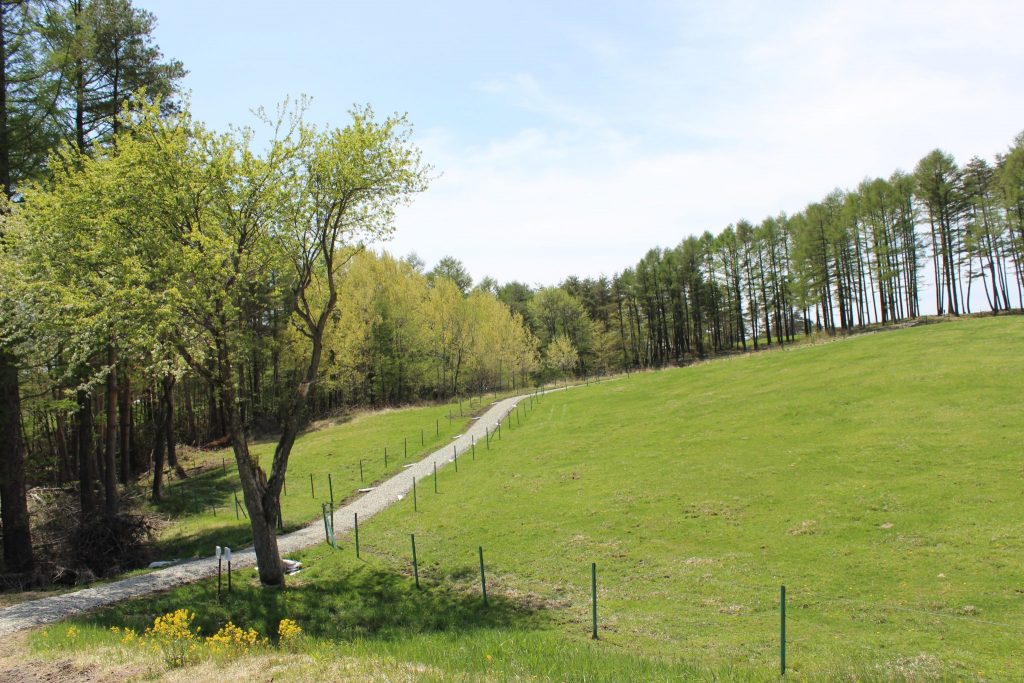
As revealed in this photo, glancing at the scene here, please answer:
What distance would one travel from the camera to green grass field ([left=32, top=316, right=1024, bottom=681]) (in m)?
10.8

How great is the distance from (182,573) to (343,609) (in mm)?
7885

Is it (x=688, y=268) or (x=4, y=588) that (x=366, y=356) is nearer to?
(x=4, y=588)

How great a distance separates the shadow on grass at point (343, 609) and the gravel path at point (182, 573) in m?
1.15

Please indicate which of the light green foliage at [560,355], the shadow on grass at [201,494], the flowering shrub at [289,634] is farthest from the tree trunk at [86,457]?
the light green foliage at [560,355]

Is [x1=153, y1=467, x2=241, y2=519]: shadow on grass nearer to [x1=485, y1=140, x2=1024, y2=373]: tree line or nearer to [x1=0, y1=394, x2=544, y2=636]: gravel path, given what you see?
[x1=0, y1=394, x2=544, y2=636]: gravel path

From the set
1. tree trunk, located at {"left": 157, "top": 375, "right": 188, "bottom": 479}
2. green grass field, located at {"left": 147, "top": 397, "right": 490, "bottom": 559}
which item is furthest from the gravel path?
tree trunk, located at {"left": 157, "top": 375, "right": 188, "bottom": 479}

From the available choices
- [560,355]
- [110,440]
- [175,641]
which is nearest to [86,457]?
[110,440]

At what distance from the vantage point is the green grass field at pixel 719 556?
10805mm

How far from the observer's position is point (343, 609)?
15.3 meters

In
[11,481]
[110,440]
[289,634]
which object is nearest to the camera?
[289,634]

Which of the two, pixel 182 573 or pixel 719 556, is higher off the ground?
pixel 182 573

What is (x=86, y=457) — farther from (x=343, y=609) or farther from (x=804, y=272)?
(x=804, y=272)

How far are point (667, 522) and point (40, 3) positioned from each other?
91.0 feet

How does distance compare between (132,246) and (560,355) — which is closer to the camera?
(132,246)
